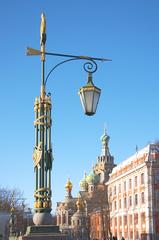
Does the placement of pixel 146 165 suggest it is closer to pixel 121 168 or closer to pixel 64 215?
pixel 121 168

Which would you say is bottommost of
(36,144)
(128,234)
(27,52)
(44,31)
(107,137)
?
(128,234)

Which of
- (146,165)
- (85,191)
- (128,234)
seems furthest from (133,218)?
(85,191)

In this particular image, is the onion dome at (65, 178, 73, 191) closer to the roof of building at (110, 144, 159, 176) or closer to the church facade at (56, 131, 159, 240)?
the church facade at (56, 131, 159, 240)

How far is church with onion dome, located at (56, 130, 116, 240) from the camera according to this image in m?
105

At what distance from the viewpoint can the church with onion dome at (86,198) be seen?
105 m

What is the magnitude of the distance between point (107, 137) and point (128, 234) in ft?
184

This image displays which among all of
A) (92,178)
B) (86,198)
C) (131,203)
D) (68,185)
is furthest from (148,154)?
(68,185)

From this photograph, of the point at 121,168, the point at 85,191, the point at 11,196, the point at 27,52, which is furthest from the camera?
the point at 85,191

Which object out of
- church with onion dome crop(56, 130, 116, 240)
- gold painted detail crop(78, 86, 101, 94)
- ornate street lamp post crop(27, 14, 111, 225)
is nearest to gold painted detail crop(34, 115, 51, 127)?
ornate street lamp post crop(27, 14, 111, 225)

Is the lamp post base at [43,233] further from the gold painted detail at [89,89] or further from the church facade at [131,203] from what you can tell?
the church facade at [131,203]

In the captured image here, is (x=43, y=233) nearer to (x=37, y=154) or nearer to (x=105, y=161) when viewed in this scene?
(x=37, y=154)

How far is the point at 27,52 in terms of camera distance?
11.0 m

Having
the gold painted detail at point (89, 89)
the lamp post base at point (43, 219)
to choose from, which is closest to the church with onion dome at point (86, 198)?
the lamp post base at point (43, 219)

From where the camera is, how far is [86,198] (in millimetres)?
117812
